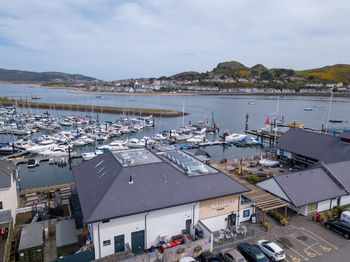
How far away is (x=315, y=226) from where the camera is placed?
17438 millimetres

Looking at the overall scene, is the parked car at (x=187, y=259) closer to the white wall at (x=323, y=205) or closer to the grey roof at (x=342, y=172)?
the white wall at (x=323, y=205)

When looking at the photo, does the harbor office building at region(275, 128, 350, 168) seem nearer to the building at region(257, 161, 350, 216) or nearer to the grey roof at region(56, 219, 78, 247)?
the building at region(257, 161, 350, 216)

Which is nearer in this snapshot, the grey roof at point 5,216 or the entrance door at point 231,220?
the grey roof at point 5,216

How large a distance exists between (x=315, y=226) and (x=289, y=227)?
197 cm

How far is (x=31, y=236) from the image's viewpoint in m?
14.1

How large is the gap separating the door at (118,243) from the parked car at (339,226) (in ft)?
47.5

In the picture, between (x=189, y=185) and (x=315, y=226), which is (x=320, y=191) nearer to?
(x=315, y=226)

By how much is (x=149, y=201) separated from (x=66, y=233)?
5.71 meters

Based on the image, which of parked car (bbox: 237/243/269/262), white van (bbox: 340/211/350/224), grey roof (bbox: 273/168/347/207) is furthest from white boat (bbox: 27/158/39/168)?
white van (bbox: 340/211/350/224)

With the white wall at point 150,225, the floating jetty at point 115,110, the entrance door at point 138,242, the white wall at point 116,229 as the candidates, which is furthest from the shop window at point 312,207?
the floating jetty at point 115,110

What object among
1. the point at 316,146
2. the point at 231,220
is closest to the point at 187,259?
the point at 231,220

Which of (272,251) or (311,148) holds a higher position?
(311,148)

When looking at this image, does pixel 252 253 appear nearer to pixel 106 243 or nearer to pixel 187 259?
pixel 187 259

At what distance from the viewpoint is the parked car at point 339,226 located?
52.6 ft
